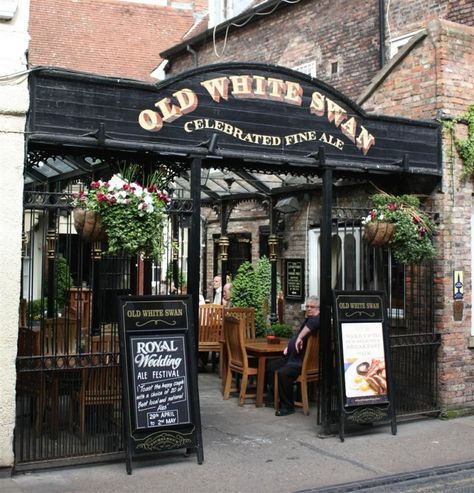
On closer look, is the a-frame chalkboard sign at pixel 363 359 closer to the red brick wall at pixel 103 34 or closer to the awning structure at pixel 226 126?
the awning structure at pixel 226 126

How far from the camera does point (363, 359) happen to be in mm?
7820

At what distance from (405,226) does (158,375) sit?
353 centimetres

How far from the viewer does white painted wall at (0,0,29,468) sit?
6168 millimetres

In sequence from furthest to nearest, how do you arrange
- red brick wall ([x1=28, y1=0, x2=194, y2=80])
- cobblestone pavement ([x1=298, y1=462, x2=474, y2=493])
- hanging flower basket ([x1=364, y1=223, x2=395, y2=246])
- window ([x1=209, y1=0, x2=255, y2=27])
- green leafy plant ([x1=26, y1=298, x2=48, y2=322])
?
red brick wall ([x1=28, y1=0, x2=194, y2=80])
window ([x1=209, y1=0, x2=255, y2=27])
hanging flower basket ([x1=364, y1=223, x2=395, y2=246])
green leafy plant ([x1=26, y1=298, x2=48, y2=322])
cobblestone pavement ([x1=298, y1=462, x2=474, y2=493])

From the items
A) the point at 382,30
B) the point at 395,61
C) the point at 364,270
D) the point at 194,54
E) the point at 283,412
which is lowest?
the point at 283,412

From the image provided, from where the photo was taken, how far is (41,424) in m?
6.90

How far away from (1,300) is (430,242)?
16.6ft

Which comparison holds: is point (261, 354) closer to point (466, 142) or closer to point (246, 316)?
point (246, 316)

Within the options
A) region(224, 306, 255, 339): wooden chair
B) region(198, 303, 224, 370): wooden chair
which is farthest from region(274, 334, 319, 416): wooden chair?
region(198, 303, 224, 370): wooden chair

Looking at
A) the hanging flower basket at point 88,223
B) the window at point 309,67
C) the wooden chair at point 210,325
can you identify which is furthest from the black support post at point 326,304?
the window at point 309,67

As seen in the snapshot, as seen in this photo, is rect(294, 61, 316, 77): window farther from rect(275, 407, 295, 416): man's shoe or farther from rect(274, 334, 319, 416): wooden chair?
rect(275, 407, 295, 416): man's shoe

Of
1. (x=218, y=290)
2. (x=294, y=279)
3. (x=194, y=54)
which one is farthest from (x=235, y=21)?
(x=294, y=279)

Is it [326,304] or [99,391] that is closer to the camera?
[99,391]

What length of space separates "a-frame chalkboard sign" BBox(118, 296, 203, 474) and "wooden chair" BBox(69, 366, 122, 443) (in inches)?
19.3
